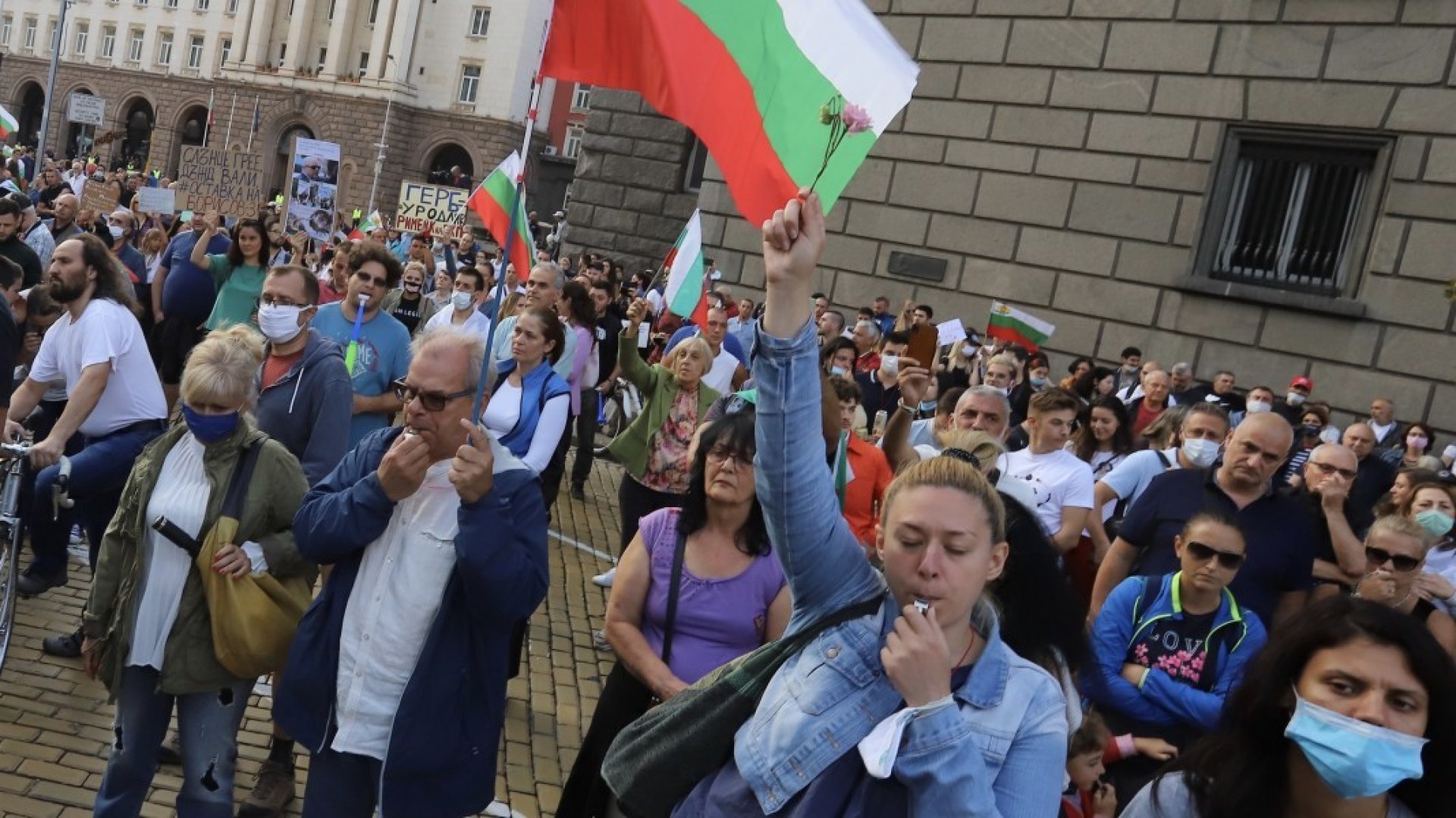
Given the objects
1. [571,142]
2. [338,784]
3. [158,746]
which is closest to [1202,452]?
[338,784]

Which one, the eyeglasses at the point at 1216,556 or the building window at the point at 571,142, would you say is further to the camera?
the building window at the point at 571,142

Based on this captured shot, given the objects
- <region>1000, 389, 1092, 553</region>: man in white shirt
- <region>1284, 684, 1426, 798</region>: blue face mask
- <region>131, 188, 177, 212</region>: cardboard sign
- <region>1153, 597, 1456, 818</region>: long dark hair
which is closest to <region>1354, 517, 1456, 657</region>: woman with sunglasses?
<region>1000, 389, 1092, 553</region>: man in white shirt

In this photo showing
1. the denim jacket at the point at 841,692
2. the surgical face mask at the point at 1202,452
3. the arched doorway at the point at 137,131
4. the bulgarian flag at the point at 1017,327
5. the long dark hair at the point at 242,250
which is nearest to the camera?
the denim jacket at the point at 841,692

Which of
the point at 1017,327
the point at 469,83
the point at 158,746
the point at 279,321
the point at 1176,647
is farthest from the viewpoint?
the point at 469,83

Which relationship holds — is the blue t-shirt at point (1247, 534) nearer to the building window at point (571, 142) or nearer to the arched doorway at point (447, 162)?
the arched doorway at point (447, 162)

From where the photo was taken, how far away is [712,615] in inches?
156

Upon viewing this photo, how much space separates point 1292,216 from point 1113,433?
6444mm

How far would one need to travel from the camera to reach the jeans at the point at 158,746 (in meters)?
3.78

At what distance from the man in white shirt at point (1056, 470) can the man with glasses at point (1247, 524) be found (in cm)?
68

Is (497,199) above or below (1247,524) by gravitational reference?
above

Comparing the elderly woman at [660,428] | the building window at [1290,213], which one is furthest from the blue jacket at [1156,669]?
the building window at [1290,213]

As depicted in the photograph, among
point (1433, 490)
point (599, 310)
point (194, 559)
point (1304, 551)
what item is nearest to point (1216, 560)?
point (1304, 551)

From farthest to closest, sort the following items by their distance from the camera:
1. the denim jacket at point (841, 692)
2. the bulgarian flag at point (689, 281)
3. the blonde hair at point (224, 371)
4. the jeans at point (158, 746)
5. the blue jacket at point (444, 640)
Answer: the bulgarian flag at point (689, 281) → the blonde hair at point (224, 371) → the jeans at point (158, 746) → the blue jacket at point (444, 640) → the denim jacket at point (841, 692)

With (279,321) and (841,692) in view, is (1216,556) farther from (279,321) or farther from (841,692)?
(279,321)
